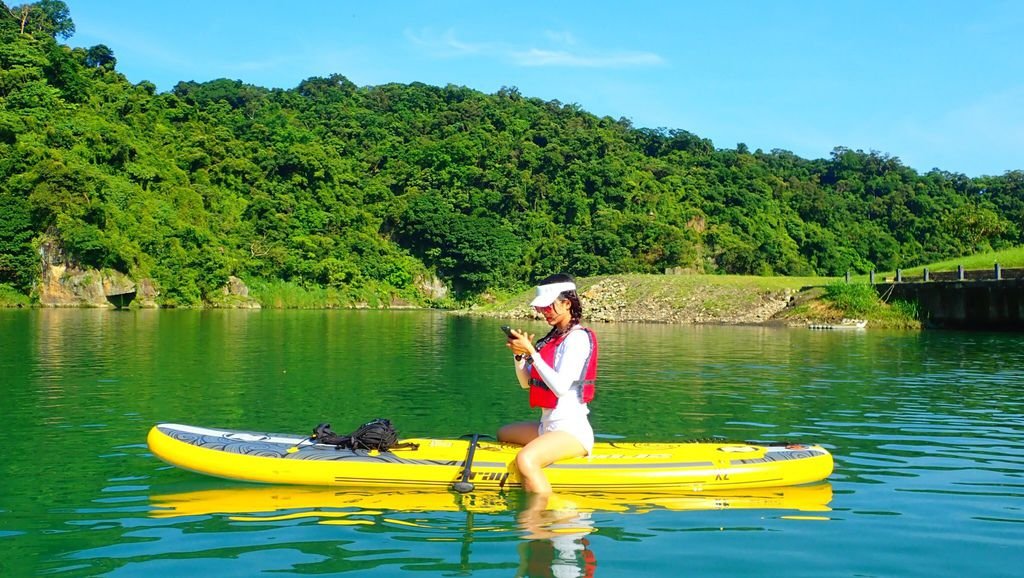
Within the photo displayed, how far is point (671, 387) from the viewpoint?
16.2 metres

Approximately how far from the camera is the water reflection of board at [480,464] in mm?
7633

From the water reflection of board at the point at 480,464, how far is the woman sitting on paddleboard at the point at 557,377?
20cm

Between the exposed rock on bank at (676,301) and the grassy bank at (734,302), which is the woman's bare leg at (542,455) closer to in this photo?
the grassy bank at (734,302)

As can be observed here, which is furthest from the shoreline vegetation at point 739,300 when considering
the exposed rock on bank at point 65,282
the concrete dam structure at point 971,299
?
the concrete dam structure at point 971,299

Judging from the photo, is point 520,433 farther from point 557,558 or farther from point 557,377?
point 557,558

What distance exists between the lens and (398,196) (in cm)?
9456

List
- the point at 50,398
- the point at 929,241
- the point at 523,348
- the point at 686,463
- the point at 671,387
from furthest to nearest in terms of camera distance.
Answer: the point at 929,241 < the point at 671,387 < the point at 50,398 < the point at 686,463 < the point at 523,348

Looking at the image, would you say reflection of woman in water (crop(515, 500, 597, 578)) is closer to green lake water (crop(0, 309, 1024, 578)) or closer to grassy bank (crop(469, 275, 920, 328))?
green lake water (crop(0, 309, 1024, 578))

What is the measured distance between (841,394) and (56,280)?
183 feet

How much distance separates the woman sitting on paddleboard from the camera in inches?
290

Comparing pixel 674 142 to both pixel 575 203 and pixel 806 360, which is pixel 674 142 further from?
pixel 806 360

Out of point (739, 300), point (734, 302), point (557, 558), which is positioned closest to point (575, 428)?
point (557, 558)

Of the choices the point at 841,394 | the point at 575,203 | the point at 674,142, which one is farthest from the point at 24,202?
the point at 674,142

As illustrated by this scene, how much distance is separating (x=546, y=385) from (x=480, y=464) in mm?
949
